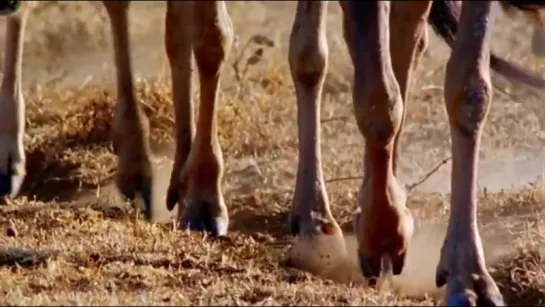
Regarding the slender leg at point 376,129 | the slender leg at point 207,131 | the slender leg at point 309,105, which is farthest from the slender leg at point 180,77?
the slender leg at point 376,129

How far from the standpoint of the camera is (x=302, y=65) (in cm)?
643

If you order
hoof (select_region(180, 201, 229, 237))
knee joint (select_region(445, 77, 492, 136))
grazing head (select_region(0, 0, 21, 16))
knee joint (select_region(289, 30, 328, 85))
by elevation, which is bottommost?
hoof (select_region(180, 201, 229, 237))

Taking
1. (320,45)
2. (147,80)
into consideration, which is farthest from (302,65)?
(147,80)

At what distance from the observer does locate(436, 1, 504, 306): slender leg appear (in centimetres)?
497

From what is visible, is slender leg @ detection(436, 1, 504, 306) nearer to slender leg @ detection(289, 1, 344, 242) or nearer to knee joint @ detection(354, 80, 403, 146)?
knee joint @ detection(354, 80, 403, 146)

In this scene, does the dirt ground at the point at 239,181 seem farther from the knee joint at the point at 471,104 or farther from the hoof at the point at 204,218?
the knee joint at the point at 471,104

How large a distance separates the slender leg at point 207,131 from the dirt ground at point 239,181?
19 centimetres

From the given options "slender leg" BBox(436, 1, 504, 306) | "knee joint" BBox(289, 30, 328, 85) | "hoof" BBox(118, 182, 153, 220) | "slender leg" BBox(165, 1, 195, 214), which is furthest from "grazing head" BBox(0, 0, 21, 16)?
"slender leg" BBox(436, 1, 504, 306)

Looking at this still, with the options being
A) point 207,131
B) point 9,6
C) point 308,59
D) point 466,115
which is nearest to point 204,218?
point 207,131

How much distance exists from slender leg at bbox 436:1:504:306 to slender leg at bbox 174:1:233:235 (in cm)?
177

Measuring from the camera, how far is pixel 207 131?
21.9 ft

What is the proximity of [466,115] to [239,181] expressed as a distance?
10.3ft

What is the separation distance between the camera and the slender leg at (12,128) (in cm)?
768

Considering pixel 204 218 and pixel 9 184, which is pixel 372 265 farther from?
pixel 9 184
